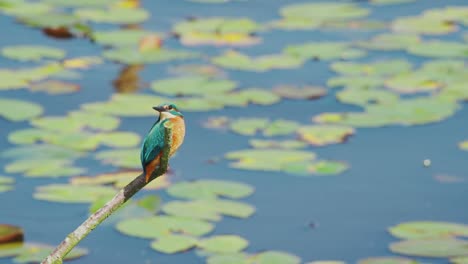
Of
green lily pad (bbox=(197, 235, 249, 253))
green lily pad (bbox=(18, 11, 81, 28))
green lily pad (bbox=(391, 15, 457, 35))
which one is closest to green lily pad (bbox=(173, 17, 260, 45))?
green lily pad (bbox=(18, 11, 81, 28))

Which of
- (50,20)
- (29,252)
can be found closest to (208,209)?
(29,252)

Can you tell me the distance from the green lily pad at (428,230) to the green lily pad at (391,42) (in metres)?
2.38

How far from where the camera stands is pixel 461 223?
192 inches

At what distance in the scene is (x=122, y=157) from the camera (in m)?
5.39

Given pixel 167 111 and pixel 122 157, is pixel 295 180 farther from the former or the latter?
pixel 167 111

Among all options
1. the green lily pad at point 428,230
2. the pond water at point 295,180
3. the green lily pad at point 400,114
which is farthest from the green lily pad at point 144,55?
the green lily pad at point 428,230

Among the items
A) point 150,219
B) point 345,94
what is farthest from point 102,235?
point 345,94

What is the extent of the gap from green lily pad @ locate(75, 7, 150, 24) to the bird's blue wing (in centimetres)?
472

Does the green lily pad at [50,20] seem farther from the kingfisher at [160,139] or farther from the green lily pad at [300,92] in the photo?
the kingfisher at [160,139]

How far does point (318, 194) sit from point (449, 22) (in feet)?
8.67

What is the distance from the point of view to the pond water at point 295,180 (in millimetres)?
4734

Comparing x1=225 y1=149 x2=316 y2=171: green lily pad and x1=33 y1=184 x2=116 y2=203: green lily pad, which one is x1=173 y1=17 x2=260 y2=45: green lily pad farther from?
x1=33 y1=184 x2=116 y2=203: green lily pad

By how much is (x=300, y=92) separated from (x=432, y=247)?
190 centimetres

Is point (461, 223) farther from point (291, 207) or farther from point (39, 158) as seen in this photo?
point (39, 158)
